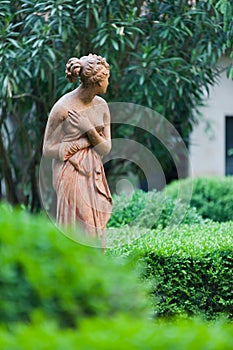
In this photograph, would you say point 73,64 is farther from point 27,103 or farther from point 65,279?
point 27,103

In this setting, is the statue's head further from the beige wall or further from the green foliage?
the beige wall

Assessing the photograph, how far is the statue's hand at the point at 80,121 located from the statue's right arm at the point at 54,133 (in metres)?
0.08

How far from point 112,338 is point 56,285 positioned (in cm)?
53

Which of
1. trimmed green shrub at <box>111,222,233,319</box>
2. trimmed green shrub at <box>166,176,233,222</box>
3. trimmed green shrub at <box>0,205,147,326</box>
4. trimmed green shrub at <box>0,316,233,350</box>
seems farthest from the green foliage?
trimmed green shrub at <box>0,316,233,350</box>

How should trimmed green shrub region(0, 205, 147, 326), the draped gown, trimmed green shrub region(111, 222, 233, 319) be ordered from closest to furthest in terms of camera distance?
trimmed green shrub region(0, 205, 147, 326) < the draped gown < trimmed green shrub region(111, 222, 233, 319)

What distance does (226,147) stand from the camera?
18.5 m

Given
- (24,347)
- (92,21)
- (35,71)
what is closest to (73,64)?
(24,347)

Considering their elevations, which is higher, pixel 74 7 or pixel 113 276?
pixel 74 7

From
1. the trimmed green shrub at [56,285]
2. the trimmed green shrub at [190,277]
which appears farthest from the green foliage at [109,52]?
the trimmed green shrub at [56,285]

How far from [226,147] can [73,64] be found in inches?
466

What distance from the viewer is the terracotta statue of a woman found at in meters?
6.96

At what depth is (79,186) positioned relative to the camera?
22.9 ft

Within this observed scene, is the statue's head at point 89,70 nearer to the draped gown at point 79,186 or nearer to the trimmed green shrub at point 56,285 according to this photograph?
the draped gown at point 79,186

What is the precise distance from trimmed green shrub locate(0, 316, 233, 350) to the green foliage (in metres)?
8.06
